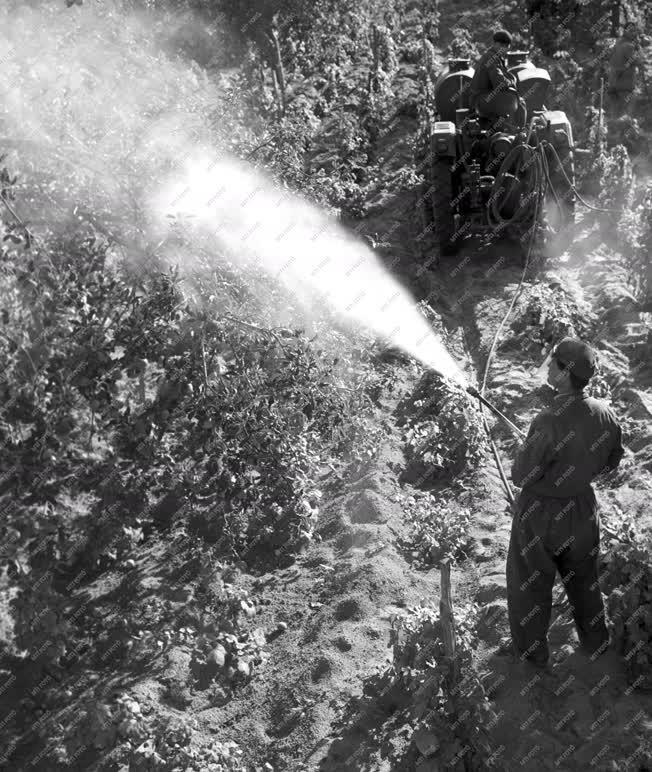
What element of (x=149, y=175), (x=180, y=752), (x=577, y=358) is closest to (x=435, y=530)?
(x=577, y=358)

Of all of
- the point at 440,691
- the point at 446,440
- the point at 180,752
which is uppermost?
the point at 446,440

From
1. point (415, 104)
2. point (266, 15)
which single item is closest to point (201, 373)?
point (266, 15)

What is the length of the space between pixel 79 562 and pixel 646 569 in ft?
11.2

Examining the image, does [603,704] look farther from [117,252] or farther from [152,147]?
[152,147]

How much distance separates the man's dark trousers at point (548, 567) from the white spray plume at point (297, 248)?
9.65 ft

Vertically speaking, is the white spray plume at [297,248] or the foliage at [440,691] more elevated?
the white spray plume at [297,248]

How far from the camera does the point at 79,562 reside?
6.05 metres

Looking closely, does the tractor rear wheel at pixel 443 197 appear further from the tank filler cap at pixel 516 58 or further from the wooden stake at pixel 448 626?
the wooden stake at pixel 448 626

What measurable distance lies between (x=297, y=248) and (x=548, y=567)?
5178 mm

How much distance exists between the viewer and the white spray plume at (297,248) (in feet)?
25.9

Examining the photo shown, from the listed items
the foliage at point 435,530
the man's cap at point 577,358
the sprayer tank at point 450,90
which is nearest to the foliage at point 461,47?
the sprayer tank at point 450,90

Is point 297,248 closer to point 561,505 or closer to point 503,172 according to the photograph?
point 503,172

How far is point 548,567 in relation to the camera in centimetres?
485

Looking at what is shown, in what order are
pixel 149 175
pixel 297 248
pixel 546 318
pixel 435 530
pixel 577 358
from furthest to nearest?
pixel 297 248, pixel 546 318, pixel 149 175, pixel 435 530, pixel 577 358
